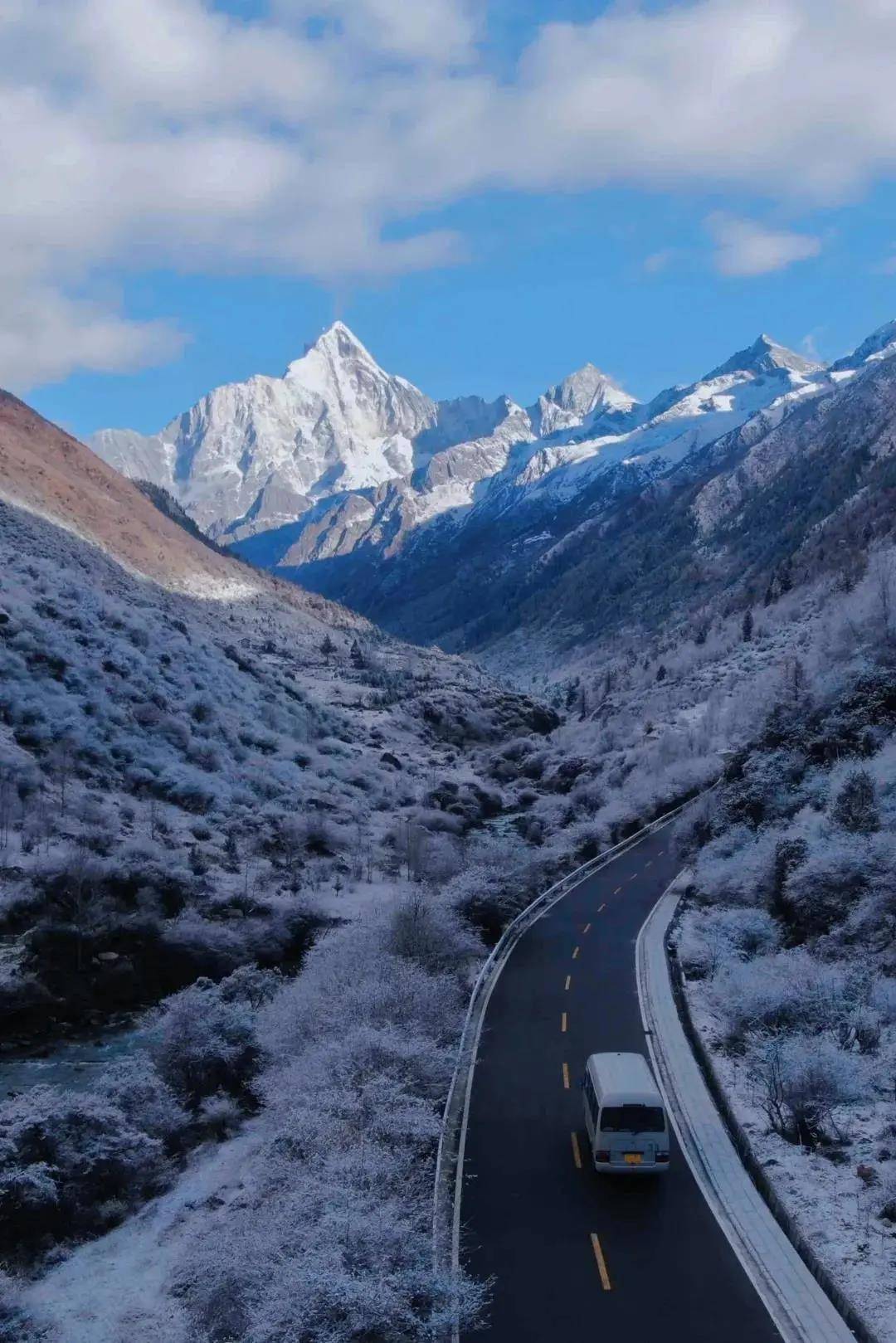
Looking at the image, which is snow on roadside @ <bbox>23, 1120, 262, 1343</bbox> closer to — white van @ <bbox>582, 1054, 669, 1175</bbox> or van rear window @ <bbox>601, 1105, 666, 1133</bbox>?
white van @ <bbox>582, 1054, 669, 1175</bbox>

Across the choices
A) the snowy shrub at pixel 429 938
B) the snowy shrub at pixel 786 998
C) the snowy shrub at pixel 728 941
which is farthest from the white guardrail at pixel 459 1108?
the snowy shrub at pixel 786 998

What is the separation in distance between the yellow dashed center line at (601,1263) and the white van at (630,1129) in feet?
5.83

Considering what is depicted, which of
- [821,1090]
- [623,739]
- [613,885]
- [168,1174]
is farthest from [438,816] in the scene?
[821,1090]

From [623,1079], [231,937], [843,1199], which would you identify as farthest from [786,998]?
[231,937]

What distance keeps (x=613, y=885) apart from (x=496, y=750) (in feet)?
161

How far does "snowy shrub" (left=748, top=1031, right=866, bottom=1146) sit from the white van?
2666 millimetres

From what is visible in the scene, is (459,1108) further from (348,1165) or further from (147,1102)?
(147,1102)

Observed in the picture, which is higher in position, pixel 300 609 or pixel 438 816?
pixel 300 609

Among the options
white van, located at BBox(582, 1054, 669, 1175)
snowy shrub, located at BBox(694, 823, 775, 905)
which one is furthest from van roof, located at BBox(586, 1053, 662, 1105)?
snowy shrub, located at BBox(694, 823, 775, 905)

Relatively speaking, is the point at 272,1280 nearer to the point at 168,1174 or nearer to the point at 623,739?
the point at 168,1174

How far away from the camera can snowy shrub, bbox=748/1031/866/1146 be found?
61.3ft

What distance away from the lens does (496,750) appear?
9456 cm

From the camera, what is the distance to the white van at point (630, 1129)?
1780 centimetres

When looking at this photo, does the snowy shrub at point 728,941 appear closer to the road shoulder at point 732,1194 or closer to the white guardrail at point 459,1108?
the road shoulder at point 732,1194
